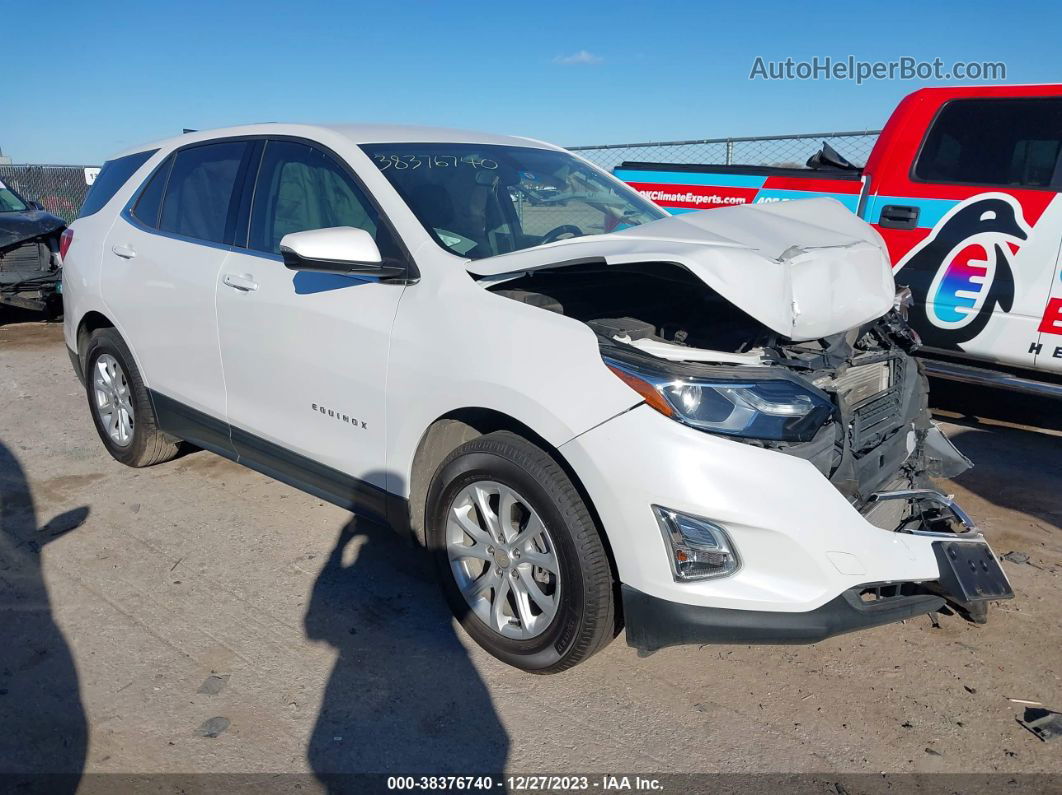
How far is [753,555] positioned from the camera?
246cm

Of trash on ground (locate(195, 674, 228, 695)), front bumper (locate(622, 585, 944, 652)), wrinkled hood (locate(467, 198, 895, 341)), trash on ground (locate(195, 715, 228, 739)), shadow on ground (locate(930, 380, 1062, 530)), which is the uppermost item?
wrinkled hood (locate(467, 198, 895, 341))

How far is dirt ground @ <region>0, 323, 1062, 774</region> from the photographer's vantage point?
2.59 metres

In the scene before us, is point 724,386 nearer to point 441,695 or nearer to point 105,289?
point 441,695

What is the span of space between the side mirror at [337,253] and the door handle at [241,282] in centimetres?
62

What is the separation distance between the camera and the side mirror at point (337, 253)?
9.84ft

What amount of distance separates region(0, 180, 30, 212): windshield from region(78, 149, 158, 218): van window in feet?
20.8

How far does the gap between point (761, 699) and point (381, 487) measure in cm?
160

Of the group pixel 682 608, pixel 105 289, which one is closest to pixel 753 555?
pixel 682 608

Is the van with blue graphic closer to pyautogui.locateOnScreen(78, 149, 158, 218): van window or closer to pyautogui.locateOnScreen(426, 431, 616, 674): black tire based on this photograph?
pyautogui.locateOnScreen(426, 431, 616, 674): black tire

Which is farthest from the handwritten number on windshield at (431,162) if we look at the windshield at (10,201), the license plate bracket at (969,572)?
the windshield at (10,201)

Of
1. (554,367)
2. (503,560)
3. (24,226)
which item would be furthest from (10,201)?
(554,367)

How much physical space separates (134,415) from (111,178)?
1.43 metres

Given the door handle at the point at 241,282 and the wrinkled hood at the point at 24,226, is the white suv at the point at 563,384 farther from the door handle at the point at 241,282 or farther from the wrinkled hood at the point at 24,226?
the wrinkled hood at the point at 24,226

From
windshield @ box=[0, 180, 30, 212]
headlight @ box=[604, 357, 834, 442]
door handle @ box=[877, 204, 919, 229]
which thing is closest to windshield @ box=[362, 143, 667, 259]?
headlight @ box=[604, 357, 834, 442]
